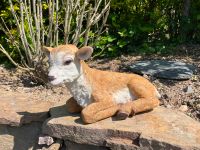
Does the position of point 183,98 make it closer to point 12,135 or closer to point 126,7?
point 12,135

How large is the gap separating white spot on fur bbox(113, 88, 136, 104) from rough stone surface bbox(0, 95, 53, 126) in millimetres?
732

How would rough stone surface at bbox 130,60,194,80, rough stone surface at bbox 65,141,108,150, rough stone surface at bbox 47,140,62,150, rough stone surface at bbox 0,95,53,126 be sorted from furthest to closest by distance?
rough stone surface at bbox 130,60,194,80, rough stone surface at bbox 0,95,53,126, rough stone surface at bbox 47,140,62,150, rough stone surface at bbox 65,141,108,150

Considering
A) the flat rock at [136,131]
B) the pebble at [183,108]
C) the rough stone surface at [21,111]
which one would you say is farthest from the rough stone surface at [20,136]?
the pebble at [183,108]

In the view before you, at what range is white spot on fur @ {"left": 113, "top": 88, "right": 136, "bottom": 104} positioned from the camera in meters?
3.07

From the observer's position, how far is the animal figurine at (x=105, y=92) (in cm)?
298

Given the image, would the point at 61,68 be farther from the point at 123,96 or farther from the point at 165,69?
the point at 165,69

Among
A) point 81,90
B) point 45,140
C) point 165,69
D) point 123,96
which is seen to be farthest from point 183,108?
point 45,140

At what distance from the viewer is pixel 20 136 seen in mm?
3613

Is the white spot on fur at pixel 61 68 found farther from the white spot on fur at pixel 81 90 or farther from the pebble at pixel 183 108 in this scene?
the pebble at pixel 183 108

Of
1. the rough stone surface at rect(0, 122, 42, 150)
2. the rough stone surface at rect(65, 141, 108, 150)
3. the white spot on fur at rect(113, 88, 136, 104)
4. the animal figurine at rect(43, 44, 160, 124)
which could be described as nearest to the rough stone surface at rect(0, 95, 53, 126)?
the rough stone surface at rect(0, 122, 42, 150)

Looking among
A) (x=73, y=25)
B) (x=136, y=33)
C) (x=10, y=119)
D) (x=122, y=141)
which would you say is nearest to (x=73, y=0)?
(x=73, y=25)

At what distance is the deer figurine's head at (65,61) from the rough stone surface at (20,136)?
0.86 metres

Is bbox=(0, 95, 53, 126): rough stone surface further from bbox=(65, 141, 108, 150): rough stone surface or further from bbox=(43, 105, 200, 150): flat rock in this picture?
bbox=(65, 141, 108, 150): rough stone surface

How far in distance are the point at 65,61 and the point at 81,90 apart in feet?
0.97
